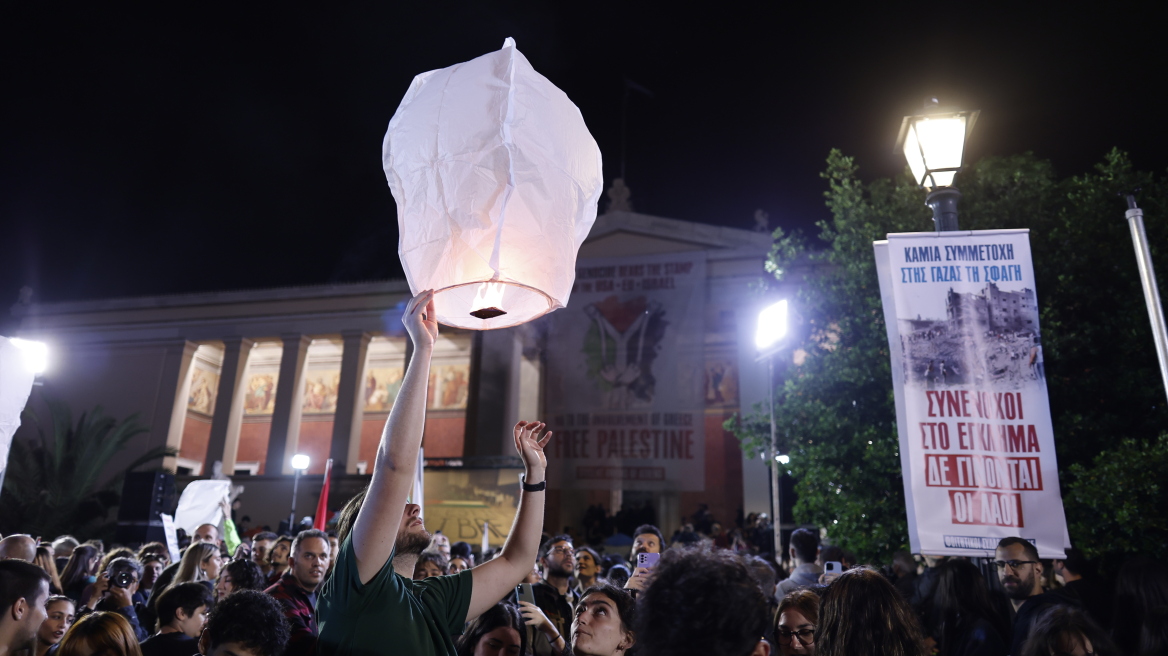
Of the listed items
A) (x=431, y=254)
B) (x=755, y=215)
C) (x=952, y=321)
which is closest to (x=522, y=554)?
(x=431, y=254)

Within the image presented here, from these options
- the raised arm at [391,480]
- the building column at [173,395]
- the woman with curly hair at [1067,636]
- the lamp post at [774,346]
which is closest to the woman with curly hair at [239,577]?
the raised arm at [391,480]

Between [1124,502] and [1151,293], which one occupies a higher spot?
[1151,293]

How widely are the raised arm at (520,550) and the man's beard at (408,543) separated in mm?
212

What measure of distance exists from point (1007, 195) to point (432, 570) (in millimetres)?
10022

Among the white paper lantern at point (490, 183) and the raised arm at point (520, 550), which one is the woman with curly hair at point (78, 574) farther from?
the white paper lantern at point (490, 183)

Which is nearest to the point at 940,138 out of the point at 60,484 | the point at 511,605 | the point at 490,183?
the point at 511,605

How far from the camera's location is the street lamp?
5.77 metres

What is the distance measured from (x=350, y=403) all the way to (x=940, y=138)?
1163 inches

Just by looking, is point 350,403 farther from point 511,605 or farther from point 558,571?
point 511,605

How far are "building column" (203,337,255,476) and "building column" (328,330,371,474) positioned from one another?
15.2ft

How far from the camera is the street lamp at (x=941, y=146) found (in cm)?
577

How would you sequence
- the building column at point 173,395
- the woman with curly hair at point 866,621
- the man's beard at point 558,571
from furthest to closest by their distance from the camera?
1. the building column at point 173,395
2. the man's beard at point 558,571
3. the woman with curly hair at point 866,621

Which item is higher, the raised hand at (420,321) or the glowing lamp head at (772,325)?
the glowing lamp head at (772,325)

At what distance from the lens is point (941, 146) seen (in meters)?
5.82
